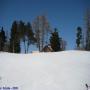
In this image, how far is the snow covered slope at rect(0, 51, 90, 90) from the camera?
113 inches

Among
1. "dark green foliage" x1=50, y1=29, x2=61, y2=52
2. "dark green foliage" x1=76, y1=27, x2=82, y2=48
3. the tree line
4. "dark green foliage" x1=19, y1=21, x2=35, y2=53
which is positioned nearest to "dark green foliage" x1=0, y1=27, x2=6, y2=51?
the tree line

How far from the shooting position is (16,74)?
289 centimetres

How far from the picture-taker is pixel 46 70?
9.61ft

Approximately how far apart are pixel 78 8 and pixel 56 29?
9.8 inches

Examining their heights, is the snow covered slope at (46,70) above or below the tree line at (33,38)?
below

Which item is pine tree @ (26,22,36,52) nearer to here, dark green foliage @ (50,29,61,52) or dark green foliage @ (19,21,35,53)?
dark green foliage @ (19,21,35,53)

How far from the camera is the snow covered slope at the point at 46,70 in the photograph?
2863 millimetres

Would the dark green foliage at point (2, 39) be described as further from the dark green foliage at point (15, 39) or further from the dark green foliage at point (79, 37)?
the dark green foliage at point (79, 37)

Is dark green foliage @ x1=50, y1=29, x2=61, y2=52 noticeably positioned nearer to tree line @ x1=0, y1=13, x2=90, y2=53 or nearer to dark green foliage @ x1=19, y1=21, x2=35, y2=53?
tree line @ x1=0, y1=13, x2=90, y2=53

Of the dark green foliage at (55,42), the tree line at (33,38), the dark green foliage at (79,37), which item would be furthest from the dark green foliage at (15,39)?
the dark green foliage at (79,37)

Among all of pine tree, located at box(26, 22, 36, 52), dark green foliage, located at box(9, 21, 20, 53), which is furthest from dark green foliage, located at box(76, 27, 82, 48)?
dark green foliage, located at box(9, 21, 20, 53)

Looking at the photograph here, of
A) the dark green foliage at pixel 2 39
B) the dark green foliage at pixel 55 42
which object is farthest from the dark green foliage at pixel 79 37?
the dark green foliage at pixel 2 39

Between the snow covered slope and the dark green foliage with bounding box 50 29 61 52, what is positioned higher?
the dark green foliage with bounding box 50 29 61 52

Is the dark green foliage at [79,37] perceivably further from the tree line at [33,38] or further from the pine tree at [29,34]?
the pine tree at [29,34]
